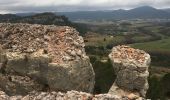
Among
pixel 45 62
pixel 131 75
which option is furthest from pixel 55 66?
pixel 131 75

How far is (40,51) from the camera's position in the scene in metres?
23.9

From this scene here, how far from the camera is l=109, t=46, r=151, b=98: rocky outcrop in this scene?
23.7 meters

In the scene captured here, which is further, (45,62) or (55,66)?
(45,62)

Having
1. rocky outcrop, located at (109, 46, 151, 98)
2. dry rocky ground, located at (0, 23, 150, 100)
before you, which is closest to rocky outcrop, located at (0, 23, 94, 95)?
dry rocky ground, located at (0, 23, 150, 100)

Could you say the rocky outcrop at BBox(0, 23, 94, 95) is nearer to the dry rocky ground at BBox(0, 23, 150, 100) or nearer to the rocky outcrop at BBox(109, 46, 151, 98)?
the dry rocky ground at BBox(0, 23, 150, 100)

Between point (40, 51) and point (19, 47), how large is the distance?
1.49 meters

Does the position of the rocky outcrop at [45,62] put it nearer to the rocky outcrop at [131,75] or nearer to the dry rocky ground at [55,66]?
the dry rocky ground at [55,66]

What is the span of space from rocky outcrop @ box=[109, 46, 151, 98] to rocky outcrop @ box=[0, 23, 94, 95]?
1.59 meters

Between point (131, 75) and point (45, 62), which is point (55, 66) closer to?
point (45, 62)

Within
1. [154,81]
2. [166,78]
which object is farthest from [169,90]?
[154,81]

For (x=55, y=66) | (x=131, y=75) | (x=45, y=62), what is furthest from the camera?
(x=131, y=75)

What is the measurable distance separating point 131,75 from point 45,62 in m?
4.85

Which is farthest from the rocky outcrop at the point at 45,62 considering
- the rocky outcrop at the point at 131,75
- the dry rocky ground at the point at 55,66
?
the rocky outcrop at the point at 131,75

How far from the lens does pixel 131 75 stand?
934 inches
